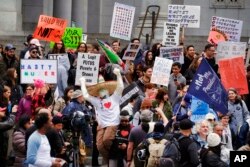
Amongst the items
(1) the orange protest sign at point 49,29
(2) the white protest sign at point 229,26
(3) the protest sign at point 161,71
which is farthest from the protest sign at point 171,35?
(3) the protest sign at point 161,71

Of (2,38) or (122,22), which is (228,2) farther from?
(122,22)

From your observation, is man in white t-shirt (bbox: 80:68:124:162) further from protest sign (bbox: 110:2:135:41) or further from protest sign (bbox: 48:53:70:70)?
protest sign (bbox: 110:2:135:41)

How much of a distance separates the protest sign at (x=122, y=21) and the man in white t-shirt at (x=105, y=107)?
6905mm

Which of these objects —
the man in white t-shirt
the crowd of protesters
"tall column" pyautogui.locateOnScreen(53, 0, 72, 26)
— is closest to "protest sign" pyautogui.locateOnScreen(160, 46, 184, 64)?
the crowd of protesters

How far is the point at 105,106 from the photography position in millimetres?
22141

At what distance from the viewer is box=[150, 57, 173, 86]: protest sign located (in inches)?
986

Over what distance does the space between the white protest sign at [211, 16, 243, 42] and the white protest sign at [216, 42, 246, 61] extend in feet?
8.41

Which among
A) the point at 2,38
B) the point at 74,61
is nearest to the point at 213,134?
the point at 74,61

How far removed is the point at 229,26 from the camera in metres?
29.8

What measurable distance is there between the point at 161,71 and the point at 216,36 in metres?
4.85

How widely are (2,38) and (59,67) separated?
390 inches

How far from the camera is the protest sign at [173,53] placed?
27.1 m

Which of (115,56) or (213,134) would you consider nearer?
(213,134)

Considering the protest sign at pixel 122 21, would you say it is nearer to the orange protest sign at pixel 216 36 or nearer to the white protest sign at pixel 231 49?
the orange protest sign at pixel 216 36
